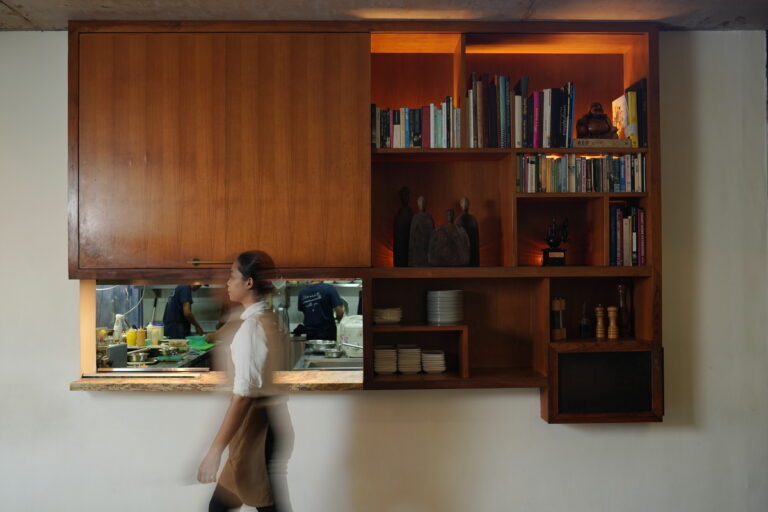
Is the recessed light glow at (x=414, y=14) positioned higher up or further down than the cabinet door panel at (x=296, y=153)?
higher up

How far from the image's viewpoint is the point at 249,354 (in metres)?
2.35

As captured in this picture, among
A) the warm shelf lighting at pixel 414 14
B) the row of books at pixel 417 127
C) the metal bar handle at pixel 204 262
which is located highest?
the warm shelf lighting at pixel 414 14

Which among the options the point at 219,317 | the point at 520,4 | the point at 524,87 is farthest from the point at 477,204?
the point at 219,317

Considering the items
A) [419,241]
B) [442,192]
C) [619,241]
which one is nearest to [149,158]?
[419,241]

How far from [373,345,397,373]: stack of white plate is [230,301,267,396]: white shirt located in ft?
2.36

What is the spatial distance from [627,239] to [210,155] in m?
2.08

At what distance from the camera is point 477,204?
10.3 feet

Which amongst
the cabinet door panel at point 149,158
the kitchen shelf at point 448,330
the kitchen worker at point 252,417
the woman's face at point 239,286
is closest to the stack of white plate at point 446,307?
the kitchen shelf at point 448,330

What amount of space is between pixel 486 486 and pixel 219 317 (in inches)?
101

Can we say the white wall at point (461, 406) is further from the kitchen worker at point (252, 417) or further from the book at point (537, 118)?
the book at point (537, 118)

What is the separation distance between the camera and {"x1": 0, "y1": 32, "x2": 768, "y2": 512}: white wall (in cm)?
302

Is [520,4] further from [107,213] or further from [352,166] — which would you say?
[107,213]

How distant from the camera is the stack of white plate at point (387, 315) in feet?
9.60

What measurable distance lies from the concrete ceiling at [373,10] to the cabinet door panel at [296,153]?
159mm
